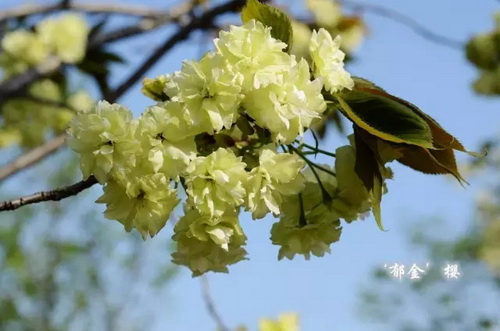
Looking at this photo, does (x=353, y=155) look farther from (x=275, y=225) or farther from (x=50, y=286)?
(x=50, y=286)

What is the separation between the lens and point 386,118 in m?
0.66

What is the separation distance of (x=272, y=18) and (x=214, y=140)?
129 millimetres

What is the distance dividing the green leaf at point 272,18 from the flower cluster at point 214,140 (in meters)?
0.03

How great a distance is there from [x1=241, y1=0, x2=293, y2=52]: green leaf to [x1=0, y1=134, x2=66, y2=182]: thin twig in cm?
106

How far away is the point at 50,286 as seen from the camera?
32.2 ft

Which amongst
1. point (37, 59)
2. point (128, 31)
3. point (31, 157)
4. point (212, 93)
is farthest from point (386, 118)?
point (37, 59)

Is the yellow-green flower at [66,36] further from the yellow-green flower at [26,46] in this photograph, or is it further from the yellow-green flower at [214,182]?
the yellow-green flower at [214,182]

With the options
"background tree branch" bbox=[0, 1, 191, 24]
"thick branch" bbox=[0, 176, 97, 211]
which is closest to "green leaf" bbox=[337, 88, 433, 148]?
"thick branch" bbox=[0, 176, 97, 211]

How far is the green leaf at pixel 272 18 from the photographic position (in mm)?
717

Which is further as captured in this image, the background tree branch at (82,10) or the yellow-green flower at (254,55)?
the background tree branch at (82,10)

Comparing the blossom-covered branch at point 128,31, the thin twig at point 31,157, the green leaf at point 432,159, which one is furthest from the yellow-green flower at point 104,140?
the blossom-covered branch at point 128,31

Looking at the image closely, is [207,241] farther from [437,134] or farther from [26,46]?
[26,46]

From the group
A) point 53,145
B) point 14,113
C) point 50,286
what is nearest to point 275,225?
point 53,145

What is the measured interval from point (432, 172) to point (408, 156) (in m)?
0.03
